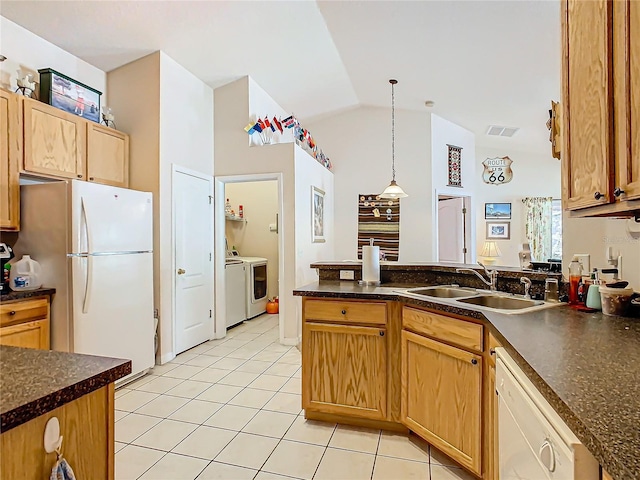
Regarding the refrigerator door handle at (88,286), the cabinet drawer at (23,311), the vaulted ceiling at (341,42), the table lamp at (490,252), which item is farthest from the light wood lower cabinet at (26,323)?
the table lamp at (490,252)

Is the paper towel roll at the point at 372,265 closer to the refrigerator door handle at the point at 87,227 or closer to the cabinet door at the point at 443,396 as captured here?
the cabinet door at the point at 443,396

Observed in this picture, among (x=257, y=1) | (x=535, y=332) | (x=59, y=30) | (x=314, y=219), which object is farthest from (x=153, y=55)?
(x=535, y=332)

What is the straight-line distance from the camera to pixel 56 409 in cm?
83

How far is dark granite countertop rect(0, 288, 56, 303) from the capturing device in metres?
2.30

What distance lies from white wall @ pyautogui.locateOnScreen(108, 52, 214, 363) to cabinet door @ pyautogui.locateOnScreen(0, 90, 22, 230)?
3.49 ft

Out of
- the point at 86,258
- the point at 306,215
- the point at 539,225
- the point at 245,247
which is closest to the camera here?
the point at 86,258

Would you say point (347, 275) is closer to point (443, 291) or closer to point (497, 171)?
point (443, 291)

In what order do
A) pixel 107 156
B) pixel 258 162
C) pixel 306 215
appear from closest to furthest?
pixel 107 156, pixel 258 162, pixel 306 215

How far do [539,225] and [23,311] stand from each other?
7.65 meters

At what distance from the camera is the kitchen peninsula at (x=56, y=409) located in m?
0.73

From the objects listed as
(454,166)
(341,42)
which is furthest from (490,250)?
(341,42)

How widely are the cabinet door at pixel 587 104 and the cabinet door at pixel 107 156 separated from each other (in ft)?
11.1

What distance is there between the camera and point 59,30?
9.83 ft

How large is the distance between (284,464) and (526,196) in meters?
6.93
